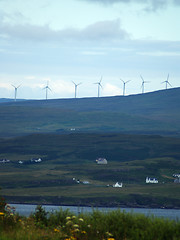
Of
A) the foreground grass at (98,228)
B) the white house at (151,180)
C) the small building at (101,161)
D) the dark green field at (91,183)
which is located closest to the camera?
the foreground grass at (98,228)

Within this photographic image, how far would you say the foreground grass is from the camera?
65.7 ft

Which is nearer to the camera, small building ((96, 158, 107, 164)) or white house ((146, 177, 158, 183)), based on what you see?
white house ((146, 177, 158, 183))

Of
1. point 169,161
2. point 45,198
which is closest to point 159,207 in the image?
point 45,198

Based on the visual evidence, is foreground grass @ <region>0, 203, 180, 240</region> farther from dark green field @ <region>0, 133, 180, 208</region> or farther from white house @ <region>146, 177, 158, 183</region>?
white house @ <region>146, 177, 158, 183</region>

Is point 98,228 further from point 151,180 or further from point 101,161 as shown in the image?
point 101,161

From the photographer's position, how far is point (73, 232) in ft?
69.5

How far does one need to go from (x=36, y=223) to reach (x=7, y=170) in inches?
5909

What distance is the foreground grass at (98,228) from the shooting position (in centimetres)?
2002

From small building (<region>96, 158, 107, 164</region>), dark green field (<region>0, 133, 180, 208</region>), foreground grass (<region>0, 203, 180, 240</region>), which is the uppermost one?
foreground grass (<region>0, 203, 180, 240</region>)

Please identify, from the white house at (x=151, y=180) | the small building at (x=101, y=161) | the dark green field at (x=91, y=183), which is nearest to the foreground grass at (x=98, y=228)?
the dark green field at (x=91, y=183)

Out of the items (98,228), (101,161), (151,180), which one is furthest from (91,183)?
(98,228)

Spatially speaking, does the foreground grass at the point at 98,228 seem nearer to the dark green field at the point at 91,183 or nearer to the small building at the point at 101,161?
the dark green field at the point at 91,183

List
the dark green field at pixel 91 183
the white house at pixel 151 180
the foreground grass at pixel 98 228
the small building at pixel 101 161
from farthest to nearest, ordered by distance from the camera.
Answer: the small building at pixel 101 161 → the white house at pixel 151 180 → the dark green field at pixel 91 183 → the foreground grass at pixel 98 228

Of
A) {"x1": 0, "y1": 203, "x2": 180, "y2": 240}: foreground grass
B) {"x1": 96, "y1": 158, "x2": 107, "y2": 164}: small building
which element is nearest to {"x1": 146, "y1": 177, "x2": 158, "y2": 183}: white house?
Answer: {"x1": 96, "y1": 158, "x2": 107, "y2": 164}: small building
